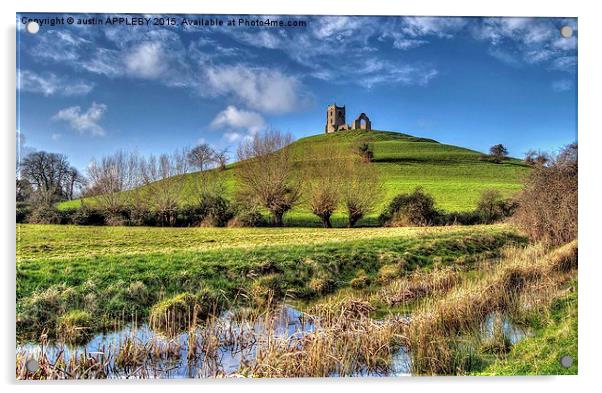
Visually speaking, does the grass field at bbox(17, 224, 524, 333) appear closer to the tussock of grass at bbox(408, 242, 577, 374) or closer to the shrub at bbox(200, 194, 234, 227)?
the shrub at bbox(200, 194, 234, 227)

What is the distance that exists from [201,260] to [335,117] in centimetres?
284

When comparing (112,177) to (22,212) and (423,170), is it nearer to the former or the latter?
(22,212)

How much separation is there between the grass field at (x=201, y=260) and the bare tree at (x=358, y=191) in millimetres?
339

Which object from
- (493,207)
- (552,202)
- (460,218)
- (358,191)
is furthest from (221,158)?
(552,202)

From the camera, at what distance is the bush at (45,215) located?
217 inches

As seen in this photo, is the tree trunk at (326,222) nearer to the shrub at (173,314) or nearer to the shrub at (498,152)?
the shrub at (173,314)

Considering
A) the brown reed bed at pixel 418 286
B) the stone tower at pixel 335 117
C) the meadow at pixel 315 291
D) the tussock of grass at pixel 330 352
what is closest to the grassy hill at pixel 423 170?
the meadow at pixel 315 291

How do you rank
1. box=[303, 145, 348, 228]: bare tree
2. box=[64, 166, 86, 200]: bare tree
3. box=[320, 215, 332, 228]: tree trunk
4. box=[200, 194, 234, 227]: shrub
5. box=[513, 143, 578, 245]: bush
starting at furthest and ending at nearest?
box=[320, 215, 332, 228]: tree trunk < box=[303, 145, 348, 228]: bare tree < box=[200, 194, 234, 227]: shrub < box=[513, 143, 578, 245]: bush < box=[64, 166, 86, 200]: bare tree

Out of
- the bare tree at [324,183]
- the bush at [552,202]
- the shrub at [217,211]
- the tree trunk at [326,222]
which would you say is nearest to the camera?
the bush at [552,202]

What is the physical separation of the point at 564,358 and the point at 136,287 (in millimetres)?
5911

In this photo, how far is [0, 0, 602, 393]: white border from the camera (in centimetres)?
518

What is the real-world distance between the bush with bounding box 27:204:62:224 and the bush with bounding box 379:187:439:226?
15.7ft

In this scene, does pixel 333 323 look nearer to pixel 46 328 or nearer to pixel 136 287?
pixel 136 287

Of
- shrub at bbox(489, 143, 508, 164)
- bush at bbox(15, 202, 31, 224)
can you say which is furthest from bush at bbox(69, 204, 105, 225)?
shrub at bbox(489, 143, 508, 164)
